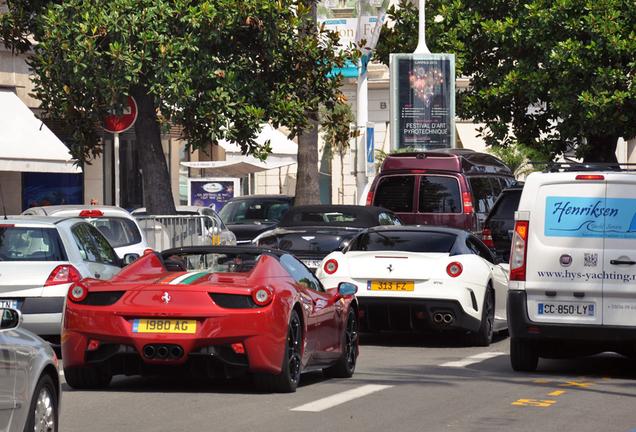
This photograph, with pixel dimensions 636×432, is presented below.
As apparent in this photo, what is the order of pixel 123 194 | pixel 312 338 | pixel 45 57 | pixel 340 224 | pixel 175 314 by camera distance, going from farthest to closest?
1. pixel 123 194
2. pixel 45 57
3. pixel 340 224
4. pixel 312 338
5. pixel 175 314

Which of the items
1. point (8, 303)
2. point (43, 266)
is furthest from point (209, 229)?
point (8, 303)

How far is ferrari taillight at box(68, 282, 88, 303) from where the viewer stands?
332 inches

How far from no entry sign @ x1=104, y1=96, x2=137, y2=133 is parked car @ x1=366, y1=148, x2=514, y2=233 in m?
5.12

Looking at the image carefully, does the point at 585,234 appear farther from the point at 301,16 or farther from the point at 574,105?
the point at 574,105

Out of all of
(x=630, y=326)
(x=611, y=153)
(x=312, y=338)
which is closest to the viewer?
(x=312, y=338)

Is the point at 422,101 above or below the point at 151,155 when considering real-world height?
above

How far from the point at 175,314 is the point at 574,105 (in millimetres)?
18957

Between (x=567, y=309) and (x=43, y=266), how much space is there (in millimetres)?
5007

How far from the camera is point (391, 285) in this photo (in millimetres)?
12305

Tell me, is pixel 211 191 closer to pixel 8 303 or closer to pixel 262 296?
pixel 8 303

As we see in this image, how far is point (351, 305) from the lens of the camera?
10336 millimetres

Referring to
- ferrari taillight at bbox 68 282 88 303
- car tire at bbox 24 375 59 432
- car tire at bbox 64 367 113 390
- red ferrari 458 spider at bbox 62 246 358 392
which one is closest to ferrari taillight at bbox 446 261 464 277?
red ferrari 458 spider at bbox 62 246 358 392

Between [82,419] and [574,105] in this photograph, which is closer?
[82,419]

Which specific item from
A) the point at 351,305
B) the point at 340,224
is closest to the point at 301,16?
the point at 340,224
